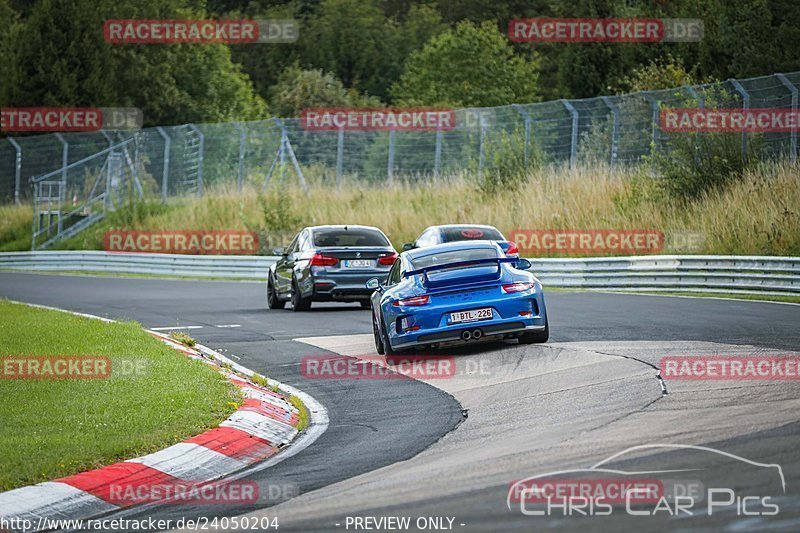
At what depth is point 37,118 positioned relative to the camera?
228ft

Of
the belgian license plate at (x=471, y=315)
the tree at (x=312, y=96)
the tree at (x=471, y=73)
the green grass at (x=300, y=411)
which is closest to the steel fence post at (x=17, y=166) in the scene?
the tree at (x=471, y=73)

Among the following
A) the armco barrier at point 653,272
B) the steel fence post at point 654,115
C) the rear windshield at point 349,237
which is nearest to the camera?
the rear windshield at point 349,237

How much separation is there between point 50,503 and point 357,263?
15.8m

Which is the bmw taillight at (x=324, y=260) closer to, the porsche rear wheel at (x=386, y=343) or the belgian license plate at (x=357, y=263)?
the belgian license plate at (x=357, y=263)

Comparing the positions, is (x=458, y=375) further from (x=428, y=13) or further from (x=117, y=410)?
(x=428, y=13)

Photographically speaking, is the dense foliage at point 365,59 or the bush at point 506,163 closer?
the bush at point 506,163

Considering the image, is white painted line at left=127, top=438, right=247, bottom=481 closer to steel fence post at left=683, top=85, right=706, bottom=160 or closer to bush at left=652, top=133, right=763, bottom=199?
bush at left=652, top=133, right=763, bottom=199

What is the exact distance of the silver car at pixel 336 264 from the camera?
23.4 m

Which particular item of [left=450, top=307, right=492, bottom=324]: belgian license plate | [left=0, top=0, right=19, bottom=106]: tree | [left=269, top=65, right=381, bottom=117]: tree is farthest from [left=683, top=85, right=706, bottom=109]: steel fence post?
[left=269, top=65, right=381, bottom=117]: tree

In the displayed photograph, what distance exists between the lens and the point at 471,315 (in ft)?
48.9

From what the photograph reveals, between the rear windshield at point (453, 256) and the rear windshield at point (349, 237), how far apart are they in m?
8.25

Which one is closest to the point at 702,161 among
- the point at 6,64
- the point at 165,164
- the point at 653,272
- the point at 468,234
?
the point at 653,272

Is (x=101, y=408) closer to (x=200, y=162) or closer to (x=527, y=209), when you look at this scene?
(x=527, y=209)

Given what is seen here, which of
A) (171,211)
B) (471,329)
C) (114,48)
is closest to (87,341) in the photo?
(471,329)
